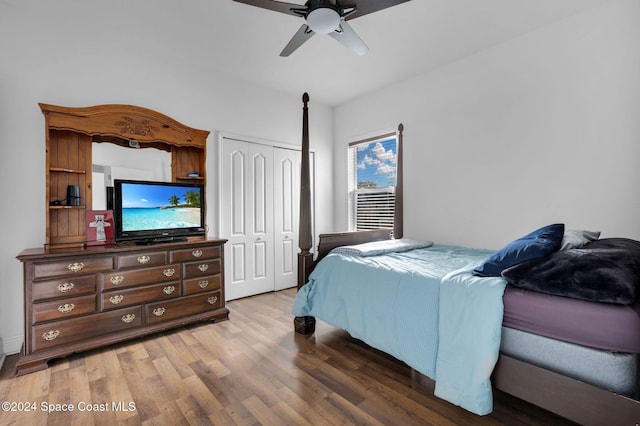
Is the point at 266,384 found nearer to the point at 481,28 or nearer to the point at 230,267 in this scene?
the point at 230,267

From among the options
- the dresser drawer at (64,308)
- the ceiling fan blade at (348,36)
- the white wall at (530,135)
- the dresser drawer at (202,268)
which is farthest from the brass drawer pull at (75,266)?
the white wall at (530,135)

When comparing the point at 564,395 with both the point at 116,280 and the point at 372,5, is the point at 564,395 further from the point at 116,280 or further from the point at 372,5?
the point at 116,280

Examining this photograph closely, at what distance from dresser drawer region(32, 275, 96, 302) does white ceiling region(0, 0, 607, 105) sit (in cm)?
207

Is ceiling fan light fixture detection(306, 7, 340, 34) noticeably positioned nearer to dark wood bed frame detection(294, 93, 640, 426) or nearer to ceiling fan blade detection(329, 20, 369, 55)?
ceiling fan blade detection(329, 20, 369, 55)

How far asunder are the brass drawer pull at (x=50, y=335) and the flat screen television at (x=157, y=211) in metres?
0.80

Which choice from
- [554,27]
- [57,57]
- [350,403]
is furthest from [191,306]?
[554,27]

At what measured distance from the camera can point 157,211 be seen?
2.88 metres

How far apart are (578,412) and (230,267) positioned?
3323 mm

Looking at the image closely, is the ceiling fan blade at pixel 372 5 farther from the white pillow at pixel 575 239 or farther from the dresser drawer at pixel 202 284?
the dresser drawer at pixel 202 284

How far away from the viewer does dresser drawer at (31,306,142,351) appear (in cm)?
215

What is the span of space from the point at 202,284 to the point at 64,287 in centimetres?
105

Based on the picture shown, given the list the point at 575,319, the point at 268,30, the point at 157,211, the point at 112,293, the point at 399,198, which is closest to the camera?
the point at 575,319

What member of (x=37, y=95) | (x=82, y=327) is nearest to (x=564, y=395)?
(x=82, y=327)

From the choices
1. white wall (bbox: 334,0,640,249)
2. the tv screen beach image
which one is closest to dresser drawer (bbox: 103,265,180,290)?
the tv screen beach image
